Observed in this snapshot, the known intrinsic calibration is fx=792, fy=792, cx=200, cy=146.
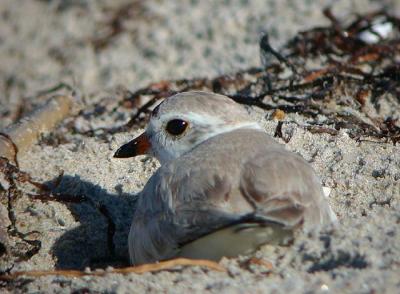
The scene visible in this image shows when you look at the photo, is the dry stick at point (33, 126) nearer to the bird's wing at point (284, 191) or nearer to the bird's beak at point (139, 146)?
the bird's beak at point (139, 146)

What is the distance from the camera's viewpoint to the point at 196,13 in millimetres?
7430

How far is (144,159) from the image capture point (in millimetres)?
4773

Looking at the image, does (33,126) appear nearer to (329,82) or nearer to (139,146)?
(139,146)

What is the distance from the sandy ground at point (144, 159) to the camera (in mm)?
3061

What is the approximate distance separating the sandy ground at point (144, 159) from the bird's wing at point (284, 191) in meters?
0.12

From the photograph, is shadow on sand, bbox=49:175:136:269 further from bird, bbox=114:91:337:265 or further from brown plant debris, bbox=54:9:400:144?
brown plant debris, bbox=54:9:400:144

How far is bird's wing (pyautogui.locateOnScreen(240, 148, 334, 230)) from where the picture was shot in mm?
3170

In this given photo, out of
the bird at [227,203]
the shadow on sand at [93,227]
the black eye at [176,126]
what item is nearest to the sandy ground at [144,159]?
the shadow on sand at [93,227]

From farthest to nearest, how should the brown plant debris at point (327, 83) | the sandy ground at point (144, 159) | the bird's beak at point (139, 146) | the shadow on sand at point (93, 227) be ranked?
the brown plant debris at point (327, 83) < the bird's beak at point (139, 146) < the shadow on sand at point (93, 227) < the sandy ground at point (144, 159)

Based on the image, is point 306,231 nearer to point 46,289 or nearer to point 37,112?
point 46,289

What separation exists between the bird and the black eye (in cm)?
34

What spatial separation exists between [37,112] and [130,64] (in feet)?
5.53

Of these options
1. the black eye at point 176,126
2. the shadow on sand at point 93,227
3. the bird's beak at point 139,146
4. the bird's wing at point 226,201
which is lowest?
the shadow on sand at point 93,227

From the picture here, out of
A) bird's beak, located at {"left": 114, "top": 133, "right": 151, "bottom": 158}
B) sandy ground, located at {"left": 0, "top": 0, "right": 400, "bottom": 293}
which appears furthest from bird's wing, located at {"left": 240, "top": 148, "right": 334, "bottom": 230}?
bird's beak, located at {"left": 114, "top": 133, "right": 151, "bottom": 158}
